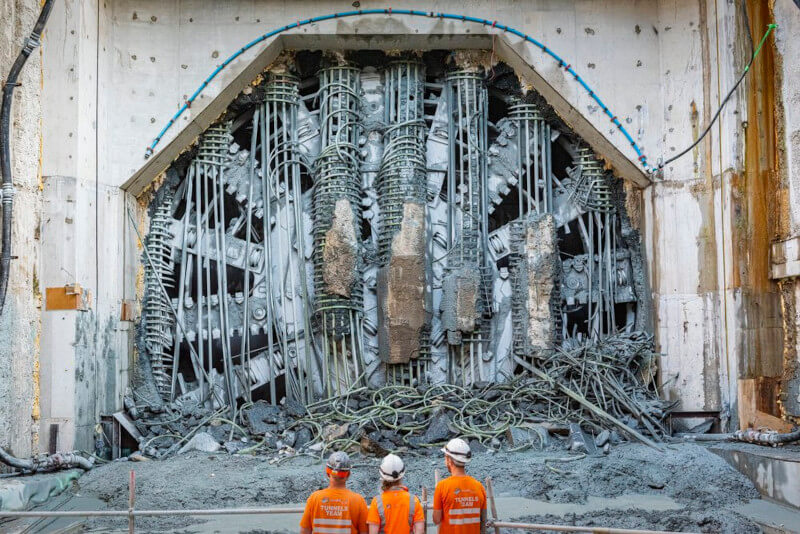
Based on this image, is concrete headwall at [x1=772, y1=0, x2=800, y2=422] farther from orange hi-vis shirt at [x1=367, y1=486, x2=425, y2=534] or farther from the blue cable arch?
orange hi-vis shirt at [x1=367, y1=486, x2=425, y2=534]

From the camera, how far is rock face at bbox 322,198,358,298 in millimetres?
9992

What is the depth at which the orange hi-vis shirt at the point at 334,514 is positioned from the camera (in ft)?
15.2

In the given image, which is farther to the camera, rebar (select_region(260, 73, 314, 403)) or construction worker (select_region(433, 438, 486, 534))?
rebar (select_region(260, 73, 314, 403))

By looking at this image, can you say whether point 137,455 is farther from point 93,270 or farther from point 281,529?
point 281,529

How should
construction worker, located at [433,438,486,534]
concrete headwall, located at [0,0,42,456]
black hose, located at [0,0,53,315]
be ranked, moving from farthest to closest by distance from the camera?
concrete headwall, located at [0,0,42,456], black hose, located at [0,0,53,315], construction worker, located at [433,438,486,534]

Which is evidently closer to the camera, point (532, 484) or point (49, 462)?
point (532, 484)

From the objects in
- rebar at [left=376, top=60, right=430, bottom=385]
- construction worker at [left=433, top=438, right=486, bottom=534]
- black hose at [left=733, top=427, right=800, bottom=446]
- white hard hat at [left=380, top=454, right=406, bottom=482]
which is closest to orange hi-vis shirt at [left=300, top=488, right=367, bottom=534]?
white hard hat at [left=380, top=454, right=406, bottom=482]

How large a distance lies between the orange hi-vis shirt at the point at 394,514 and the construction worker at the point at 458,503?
161mm

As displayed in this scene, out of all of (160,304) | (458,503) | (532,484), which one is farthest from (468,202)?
(458,503)

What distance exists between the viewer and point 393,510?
4.64 meters

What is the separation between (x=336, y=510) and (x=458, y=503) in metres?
0.63

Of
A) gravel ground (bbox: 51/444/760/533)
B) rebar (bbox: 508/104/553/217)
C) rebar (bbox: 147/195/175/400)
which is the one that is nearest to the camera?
gravel ground (bbox: 51/444/760/533)

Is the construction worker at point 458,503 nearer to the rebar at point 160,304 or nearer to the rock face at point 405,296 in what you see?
the rock face at point 405,296

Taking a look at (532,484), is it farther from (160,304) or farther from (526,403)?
(160,304)
